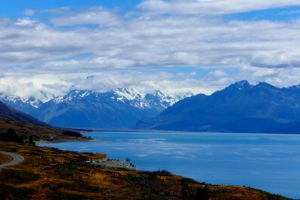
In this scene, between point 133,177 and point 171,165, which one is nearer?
point 133,177

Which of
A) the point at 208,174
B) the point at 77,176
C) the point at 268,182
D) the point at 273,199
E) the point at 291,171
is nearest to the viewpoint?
the point at 273,199

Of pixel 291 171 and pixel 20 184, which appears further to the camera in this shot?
pixel 291 171

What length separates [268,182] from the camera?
134 meters

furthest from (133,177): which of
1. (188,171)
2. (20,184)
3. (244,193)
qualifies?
(188,171)

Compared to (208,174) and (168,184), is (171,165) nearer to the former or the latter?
(208,174)

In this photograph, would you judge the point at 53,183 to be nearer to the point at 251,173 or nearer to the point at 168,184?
the point at 168,184

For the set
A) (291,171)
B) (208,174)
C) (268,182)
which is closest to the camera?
(268,182)

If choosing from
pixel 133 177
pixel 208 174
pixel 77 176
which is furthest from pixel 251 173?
pixel 77 176

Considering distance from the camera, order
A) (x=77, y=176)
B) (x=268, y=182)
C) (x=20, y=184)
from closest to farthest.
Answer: (x=20, y=184)
(x=77, y=176)
(x=268, y=182)

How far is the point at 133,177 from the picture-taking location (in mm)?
85375

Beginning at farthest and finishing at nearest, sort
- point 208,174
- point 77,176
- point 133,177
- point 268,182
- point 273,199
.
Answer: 1. point 208,174
2. point 268,182
3. point 133,177
4. point 77,176
5. point 273,199

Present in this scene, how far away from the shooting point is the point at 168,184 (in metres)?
78.4

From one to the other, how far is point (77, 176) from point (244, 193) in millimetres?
22662

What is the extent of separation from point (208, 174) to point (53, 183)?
85711 millimetres
